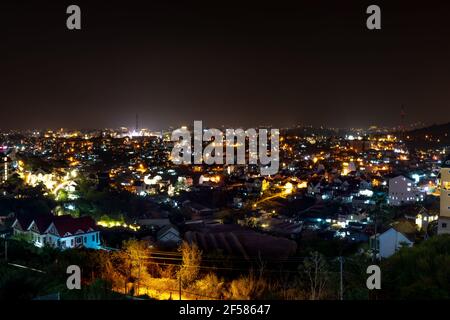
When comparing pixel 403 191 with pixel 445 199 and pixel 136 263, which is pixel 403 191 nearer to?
pixel 445 199

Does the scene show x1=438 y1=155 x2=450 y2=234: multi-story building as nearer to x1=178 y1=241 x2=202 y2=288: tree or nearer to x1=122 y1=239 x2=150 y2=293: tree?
x1=178 y1=241 x2=202 y2=288: tree

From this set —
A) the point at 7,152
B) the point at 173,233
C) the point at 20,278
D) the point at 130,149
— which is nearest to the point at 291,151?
the point at 130,149

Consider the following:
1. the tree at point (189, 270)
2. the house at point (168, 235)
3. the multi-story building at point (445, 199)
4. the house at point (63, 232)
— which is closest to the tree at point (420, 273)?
the tree at point (189, 270)

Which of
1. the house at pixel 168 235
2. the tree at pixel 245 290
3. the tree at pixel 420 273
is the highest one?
the tree at pixel 420 273

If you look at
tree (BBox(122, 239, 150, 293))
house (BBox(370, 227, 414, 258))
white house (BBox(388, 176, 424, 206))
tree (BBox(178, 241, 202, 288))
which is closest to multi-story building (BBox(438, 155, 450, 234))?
house (BBox(370, 227, 414, 258))

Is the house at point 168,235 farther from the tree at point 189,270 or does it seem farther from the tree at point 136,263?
the tree at point 189,270
